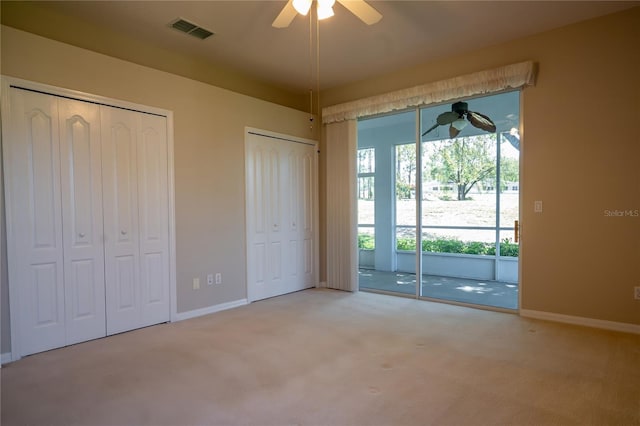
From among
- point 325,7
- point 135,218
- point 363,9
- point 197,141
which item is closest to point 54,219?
point 135,218

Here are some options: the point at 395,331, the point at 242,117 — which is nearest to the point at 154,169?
the point at 242,117

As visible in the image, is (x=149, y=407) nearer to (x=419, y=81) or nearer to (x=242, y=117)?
(x=242, y=117)

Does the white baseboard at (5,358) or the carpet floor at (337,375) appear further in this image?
the white baseboard at (5,358)

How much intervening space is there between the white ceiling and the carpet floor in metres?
2.90

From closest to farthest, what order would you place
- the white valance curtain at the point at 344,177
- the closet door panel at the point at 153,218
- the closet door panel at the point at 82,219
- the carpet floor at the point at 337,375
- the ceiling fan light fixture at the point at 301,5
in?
the carpet floor at the point at 337,375 < the ceiling fan light fixture at the point at 301,5 < the closet door panel at the point at 82,219 < the closet door panel at the point at 153,218 < the white valance curtain at the point at 344,177

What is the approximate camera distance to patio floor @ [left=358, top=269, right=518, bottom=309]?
14.5 feet

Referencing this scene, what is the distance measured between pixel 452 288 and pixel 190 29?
178 inches

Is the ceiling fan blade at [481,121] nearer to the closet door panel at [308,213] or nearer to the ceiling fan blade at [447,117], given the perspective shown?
the ceiling fan blade at [447,117]

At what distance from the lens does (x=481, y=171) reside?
16.6ft

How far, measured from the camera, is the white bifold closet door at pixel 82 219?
281cm

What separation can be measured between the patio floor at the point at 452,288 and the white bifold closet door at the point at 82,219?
3.00 m

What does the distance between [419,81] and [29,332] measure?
15.3ft

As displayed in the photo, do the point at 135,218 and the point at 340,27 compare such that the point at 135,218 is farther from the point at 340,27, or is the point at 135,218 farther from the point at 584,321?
the point at 584,321

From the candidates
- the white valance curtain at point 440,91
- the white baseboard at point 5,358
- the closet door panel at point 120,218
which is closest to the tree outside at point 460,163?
the white valance curtain at point 440,91
